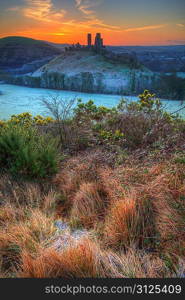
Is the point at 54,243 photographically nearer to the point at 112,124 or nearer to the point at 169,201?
the point at 169,201

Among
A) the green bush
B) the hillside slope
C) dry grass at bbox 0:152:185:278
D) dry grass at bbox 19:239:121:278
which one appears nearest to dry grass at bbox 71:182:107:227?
dry grass at bbox 0:152:185:278

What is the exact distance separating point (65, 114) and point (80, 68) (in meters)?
26.1

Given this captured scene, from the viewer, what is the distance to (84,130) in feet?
17.4

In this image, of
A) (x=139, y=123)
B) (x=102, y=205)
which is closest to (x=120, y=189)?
(x=102, y=205)

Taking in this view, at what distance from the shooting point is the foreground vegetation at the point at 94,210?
1685 millimetres

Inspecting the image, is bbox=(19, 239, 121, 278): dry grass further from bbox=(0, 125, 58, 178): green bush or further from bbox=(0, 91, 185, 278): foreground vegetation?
bbox=(0, 125, 58, 178): green bush

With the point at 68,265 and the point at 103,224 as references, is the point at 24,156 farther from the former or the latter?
the point at 68,265

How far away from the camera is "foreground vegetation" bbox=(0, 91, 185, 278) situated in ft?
5.53

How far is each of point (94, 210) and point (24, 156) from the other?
1477mm

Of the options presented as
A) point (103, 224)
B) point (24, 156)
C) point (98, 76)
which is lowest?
point (103, 224)

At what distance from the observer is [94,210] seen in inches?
104

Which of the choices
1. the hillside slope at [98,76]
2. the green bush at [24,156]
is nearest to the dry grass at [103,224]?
the green bush at [24,156]

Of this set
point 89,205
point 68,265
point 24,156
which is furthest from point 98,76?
point 68,265

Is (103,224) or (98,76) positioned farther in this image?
(98,76)
